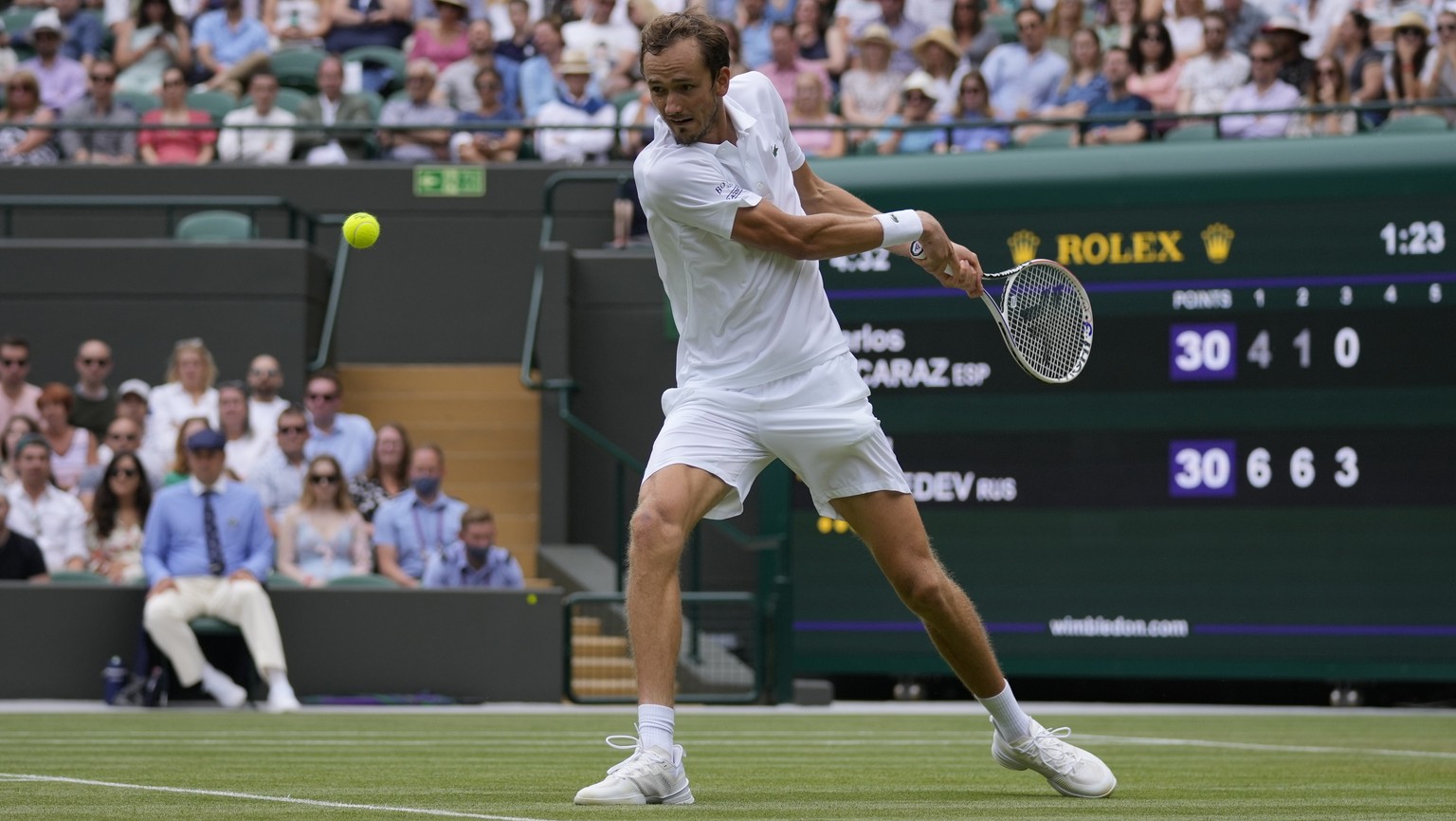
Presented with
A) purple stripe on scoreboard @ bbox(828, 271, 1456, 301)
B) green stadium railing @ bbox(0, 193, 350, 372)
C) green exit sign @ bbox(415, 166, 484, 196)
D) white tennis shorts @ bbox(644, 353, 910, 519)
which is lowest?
white tennis shorts @ bbox(644, 353, 910, 519)

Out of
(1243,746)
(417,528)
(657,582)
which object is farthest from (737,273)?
(417,528)

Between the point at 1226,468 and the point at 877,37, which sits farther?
the point at 877,37

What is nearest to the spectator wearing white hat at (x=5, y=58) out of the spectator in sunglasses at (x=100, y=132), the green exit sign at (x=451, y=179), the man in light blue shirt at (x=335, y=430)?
the spectator in sunglasses at (x=100, y=132)

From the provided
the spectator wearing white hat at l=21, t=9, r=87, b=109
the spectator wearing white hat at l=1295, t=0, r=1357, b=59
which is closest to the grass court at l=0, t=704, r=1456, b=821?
the spectator wearing white hat at l=1295, t=0, r=1357, b=59

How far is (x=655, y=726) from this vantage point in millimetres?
5332

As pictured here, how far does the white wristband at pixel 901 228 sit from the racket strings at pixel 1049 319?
0.71 metres

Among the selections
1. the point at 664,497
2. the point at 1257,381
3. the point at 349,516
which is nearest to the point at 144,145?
the point at 349,516

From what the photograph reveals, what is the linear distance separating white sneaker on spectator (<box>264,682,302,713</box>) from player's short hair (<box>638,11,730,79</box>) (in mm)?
7550

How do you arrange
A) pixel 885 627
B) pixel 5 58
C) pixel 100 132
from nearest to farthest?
pixel 885 627
pixel 100 132
pixel 5 58

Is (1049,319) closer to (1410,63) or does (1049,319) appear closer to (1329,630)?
(1329,630)

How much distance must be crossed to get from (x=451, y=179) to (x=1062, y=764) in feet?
38.5

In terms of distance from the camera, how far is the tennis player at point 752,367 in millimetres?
5484

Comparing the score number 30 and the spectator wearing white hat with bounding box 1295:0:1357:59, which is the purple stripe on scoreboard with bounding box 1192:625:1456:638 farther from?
the spectator wearing white hat with bounding box 1295:0:1357:59

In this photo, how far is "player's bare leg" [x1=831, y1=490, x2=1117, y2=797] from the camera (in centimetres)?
569
